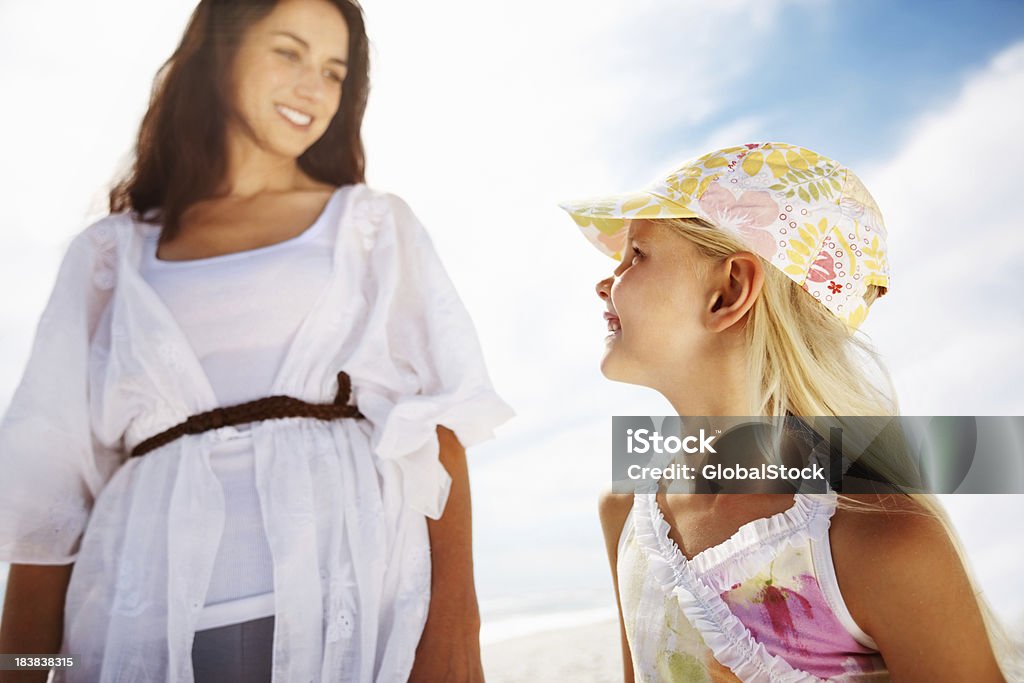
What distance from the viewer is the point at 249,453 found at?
3.85 ft

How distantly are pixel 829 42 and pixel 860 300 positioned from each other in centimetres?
62

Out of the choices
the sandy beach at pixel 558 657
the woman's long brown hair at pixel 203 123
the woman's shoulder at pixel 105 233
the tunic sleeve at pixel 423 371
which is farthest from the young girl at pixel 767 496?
the woman's shoulder at pixel 105 233

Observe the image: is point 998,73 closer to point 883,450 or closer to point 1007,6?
point 1007,6

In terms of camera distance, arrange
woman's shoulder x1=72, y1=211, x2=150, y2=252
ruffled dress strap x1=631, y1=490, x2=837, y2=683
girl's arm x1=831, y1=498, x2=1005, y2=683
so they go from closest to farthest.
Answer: girl's arm x1=831, y1=498, x2=1005, y2=683
ruffled dress strap x1=631, y1=490, x2=837, y2=683
woman's shoulder x1=72, y1=211, x2=150, y2=252

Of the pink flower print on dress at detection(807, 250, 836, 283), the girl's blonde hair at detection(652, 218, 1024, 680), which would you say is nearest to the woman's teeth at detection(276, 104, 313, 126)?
the girl's blonde hair at detection(652, 218, 1024, 680)

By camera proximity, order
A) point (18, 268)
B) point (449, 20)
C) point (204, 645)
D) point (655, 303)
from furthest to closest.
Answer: point (449, 20), point (18, 268), point (655, 303), point (204, 645)

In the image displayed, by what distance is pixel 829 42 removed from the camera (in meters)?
1.62

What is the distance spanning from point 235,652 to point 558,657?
925 millimetres

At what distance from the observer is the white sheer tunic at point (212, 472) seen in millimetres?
1136

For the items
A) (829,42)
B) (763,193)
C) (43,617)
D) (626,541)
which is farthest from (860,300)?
(43,617)

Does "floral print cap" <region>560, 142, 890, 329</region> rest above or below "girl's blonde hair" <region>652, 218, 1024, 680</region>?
above

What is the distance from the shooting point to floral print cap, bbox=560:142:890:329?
116cm

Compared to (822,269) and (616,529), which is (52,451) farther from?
(822,269)

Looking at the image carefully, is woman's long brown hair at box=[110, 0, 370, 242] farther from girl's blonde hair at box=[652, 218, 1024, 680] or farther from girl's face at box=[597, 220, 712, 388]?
girl's blonde hair at box=[652, 218, 1024, 680]
